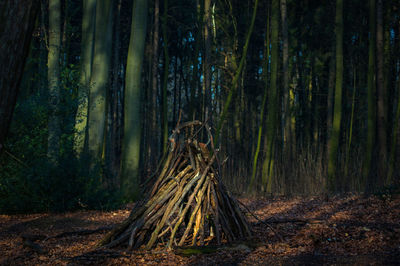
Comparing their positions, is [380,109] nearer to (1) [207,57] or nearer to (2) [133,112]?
(1) [207,57]

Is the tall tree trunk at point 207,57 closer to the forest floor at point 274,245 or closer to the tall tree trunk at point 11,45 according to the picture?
the forest floor at point 274,245

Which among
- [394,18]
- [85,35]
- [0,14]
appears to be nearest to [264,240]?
[0,14]

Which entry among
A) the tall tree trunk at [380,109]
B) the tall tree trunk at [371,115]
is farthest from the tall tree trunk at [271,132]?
the tall tree trunk at [380,109]

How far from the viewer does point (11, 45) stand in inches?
82.8

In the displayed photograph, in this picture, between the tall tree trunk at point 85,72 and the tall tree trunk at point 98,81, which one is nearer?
the tall tree trunk at point 85,72

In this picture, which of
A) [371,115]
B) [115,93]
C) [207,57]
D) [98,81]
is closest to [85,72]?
[98,81]

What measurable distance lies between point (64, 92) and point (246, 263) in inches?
230

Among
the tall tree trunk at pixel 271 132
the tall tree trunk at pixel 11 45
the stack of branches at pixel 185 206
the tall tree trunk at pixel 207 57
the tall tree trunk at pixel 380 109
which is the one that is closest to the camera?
the tall tree trunk at pixel 11 45

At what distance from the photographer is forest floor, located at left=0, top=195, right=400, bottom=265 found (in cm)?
342

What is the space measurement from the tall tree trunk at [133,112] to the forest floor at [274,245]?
3050mm

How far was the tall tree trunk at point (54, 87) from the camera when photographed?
7.25 meters

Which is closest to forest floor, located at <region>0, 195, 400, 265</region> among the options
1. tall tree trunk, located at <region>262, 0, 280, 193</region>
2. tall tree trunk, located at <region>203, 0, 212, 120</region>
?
tall tree trunk, located at <region>262, 0, 280, 193</region>

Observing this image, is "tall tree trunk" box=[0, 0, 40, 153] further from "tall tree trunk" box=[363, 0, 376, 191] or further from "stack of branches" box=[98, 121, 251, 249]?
"tall tree trunk" box=[363, 0, 376, 191]

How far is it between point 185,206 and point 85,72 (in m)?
5.79
